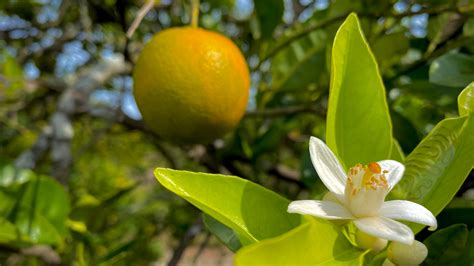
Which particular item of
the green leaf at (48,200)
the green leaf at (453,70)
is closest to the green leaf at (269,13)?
the green leaf at (453,70)

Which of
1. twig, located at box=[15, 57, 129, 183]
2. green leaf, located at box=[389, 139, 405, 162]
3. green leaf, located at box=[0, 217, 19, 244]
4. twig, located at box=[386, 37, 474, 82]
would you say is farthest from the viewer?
twig, located at box=[15, 57, 129, 183]

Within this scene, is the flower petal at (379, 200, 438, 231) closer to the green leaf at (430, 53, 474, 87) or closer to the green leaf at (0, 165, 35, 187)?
the green leaf at (430, 53, 474, 87)

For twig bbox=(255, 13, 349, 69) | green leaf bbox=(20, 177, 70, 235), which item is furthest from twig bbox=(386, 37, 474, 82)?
green leaf bbox=(20, 177, 70, 235)

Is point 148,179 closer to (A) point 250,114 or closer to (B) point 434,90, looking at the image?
(A) point 250,114

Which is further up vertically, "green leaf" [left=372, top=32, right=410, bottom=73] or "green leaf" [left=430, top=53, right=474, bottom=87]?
"green leaf" [left=430, top=53, right=474, bottom=87]

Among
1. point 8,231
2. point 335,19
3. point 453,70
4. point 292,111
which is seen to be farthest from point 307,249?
point 292,111

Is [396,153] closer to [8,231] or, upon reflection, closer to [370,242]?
[370,242]

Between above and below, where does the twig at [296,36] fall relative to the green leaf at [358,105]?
below

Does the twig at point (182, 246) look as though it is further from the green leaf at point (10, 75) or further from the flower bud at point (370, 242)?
the green leaf at point (10, 75)
